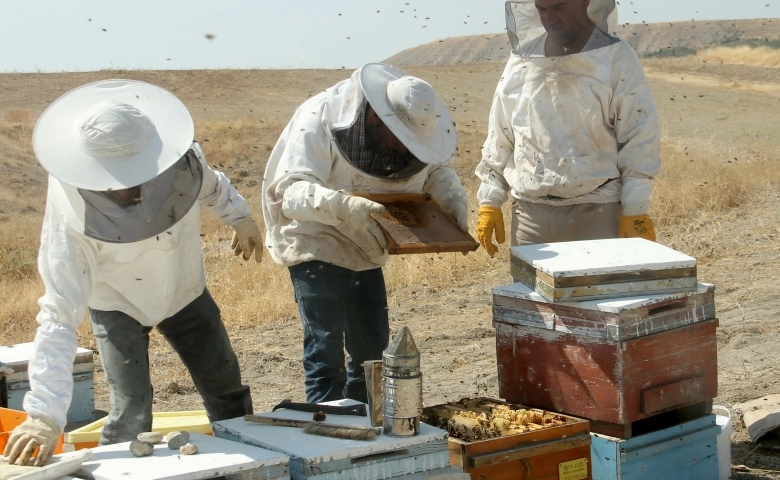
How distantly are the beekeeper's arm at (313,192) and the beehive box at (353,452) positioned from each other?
99 centimetres

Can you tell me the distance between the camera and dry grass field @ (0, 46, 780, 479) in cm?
591

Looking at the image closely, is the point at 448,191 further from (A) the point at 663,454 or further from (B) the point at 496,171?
(A) the point at 663,454

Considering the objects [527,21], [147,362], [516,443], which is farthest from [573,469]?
[527,21]

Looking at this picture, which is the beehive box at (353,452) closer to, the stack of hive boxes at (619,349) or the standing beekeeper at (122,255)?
the standing beekeeper at (122,255)

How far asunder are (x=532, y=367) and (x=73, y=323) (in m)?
1.81

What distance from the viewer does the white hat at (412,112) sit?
151 inches

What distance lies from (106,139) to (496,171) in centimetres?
227

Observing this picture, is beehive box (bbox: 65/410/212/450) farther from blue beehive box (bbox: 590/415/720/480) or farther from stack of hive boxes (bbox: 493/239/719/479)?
blue beehive box (bbox: 590/415/720/480)

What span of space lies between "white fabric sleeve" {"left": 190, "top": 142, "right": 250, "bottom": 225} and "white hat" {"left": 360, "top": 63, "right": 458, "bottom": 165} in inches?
29.2

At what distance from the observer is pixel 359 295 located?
168 inches

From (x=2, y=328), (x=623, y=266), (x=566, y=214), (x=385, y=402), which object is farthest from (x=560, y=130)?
(x=2, y=328)

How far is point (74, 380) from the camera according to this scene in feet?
17.2

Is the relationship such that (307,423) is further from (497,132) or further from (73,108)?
(497,132)

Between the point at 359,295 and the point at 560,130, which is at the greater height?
the point at 560,130
